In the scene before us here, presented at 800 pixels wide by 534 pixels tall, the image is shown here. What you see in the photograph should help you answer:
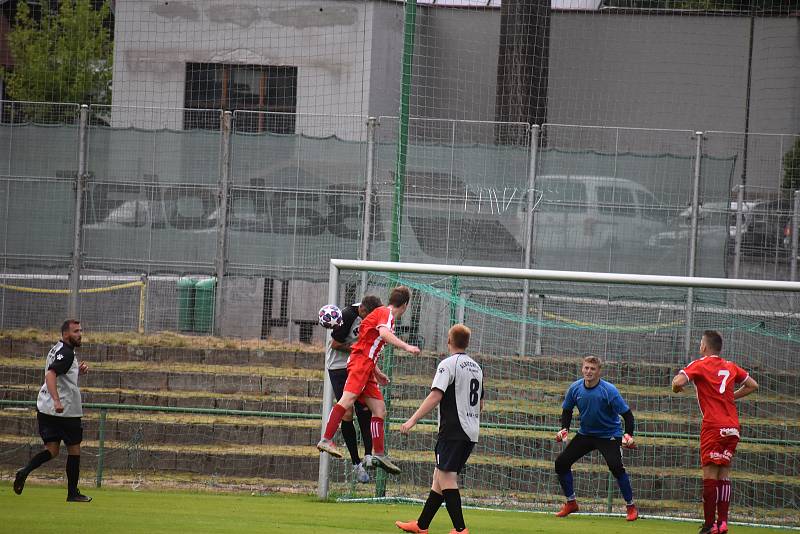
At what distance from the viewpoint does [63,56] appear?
29.8m

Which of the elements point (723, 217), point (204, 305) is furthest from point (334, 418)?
point (723, 217)

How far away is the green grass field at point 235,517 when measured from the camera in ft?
29.1

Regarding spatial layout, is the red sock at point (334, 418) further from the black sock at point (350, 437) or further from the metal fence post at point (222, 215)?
the metal fence post at point (222, 215)

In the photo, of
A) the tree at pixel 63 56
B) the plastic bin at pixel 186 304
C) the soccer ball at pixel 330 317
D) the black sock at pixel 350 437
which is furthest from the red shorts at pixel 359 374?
the tree at pixel 63 56

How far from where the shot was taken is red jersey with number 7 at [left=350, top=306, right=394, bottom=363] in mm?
9992

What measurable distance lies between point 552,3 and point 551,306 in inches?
192

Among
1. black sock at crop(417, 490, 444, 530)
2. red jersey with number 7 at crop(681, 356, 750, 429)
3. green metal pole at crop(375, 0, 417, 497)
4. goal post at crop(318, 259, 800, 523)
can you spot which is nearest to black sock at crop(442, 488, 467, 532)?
black sock at crop(417, 490, 444, 530)

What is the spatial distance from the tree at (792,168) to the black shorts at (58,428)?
10.4 m

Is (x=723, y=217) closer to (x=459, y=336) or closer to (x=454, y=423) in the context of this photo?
(x=459, y=336)

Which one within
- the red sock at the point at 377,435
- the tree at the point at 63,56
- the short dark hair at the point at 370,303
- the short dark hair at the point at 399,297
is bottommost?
the red sock at the point at 377,435

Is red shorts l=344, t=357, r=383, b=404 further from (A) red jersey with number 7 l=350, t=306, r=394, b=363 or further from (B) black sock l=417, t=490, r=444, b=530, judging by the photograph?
(B) black sock l=417, t=490, r=444, b=530

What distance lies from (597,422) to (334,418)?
285cm

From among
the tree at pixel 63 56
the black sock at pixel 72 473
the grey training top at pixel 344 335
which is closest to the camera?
the black sock at pixel 72 473

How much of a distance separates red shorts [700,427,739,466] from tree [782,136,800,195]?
6519mm
